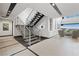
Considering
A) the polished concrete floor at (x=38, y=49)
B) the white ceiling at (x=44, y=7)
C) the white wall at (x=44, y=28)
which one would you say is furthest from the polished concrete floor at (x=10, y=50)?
the white wall at (x=44, y=28)

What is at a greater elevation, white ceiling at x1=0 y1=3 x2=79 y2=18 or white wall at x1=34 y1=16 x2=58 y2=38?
white ceiling at x1=0 y1=3 x2=79 y2=18

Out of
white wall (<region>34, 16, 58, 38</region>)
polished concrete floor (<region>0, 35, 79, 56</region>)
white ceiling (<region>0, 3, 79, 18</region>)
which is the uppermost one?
white ceiling (<region>0, 3, 79, 18</region>)

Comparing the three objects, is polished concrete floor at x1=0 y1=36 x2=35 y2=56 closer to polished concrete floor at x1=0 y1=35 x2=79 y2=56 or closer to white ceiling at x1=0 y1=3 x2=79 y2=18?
polished concrete floor at x1=0 y1=35 x2=79 y2=56

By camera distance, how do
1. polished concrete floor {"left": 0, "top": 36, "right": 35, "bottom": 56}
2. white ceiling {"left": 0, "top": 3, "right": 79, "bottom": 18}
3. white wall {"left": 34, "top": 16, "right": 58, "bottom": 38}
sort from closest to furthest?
white ceiling {"left": 0, "top": 3, "right": 79, "bottom": 18}, polished concrete floor {"left": 0, "top": 36, "right": 35, "bottom": 56}, white wall {"left": 34, "top": 16, "right": 58, "bottom": 38}

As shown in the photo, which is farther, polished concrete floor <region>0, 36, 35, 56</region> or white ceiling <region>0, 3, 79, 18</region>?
polished concrete floor <region>0, 36, 35, 56</region>

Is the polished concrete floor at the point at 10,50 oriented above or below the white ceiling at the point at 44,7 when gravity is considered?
below

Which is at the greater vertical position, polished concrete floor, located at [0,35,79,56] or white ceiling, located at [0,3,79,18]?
white ceiling, located at [0,3,79,18]

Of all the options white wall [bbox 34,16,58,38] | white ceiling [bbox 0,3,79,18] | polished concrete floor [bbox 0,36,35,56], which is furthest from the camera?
white wall [bbox 34,16,58,38]

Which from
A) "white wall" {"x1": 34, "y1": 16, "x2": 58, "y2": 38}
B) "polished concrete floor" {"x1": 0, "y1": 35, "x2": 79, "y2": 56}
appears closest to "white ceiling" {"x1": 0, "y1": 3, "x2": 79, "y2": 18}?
"polished concrete floor" {"x1": 0, "y1": 35, "x2": 79, "y2": 56}

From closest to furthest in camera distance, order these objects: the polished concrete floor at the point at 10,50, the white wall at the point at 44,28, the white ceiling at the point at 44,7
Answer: the white ceiling at the point at 44,7
the polished concrete floor at the point at 10,50
the white wall at the point at 44,28

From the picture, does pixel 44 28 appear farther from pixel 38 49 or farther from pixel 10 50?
pixel 10 50

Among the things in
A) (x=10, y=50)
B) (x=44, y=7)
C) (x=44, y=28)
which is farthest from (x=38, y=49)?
(x=44, y=28)

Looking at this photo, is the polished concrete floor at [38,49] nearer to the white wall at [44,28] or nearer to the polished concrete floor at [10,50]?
the polished concrete floor at [10,50]

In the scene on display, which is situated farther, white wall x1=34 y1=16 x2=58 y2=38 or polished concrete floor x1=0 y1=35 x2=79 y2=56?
white wall x1=34 y1=16 x2=58 y2=38
